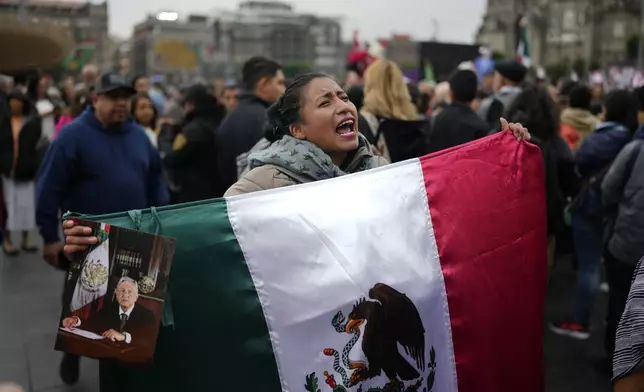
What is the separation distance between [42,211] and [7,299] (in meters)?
2.81

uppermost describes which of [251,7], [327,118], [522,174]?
[251,7]

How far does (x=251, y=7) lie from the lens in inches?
4090

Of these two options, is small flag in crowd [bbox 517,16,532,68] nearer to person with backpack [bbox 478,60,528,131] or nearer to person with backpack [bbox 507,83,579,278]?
person with backpack [bbox 478,60,528,131]

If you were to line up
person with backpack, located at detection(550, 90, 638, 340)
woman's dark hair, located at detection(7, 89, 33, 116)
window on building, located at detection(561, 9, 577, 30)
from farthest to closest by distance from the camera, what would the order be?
1. window on building, located at detection(561, 9, 577, 30)
2. woman's dark hair, located at detection(7, 89, 33, 116)
3. person with backpack, located at detection(550, 90, 638, 340)

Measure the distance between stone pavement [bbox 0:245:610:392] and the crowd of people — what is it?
0.61 ft

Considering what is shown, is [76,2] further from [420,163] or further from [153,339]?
[420,163]

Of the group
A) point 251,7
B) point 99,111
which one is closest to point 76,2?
point 99,111

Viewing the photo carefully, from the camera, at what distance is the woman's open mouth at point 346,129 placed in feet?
8.80

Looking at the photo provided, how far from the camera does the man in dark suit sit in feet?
6.71

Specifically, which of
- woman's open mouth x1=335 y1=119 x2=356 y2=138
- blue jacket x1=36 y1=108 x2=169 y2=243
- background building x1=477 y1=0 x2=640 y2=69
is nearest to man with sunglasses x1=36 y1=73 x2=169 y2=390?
blue jacket x1=36 y1=108 x2=169 y2=243

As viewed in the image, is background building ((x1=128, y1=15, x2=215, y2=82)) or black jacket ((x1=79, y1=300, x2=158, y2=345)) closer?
black jacket ((x1=79, y1=300, x2=158, y2=345))

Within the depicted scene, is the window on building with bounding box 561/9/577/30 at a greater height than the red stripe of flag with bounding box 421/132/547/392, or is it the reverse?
the window on building with bounding box 561/9/577/30

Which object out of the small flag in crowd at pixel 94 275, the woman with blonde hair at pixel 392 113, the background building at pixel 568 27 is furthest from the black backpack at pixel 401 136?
the background building at pixel 568 27

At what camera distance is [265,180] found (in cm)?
261
